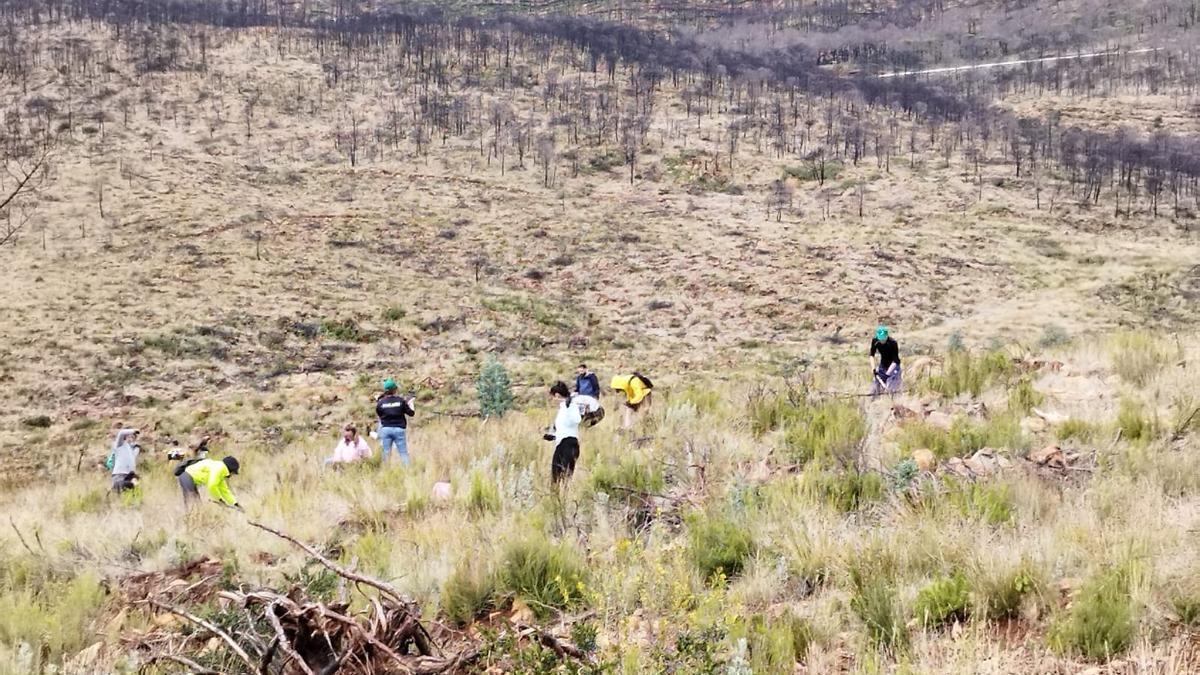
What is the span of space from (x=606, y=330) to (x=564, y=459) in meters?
26.4

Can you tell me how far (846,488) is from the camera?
4945 millimetres

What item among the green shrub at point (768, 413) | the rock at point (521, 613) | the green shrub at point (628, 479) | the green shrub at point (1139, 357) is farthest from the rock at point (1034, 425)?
the rock at point (521, 613)

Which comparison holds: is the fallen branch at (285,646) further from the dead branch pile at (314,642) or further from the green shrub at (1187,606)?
the green shrub at (1187,606)

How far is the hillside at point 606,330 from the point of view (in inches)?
136

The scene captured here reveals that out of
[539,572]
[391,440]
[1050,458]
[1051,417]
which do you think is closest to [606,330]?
[391,440]

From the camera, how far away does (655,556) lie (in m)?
3.76

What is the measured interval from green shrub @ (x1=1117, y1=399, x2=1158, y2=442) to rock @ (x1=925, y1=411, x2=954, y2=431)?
1220 millimetres

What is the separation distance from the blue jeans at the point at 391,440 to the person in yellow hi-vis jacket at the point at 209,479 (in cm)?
181

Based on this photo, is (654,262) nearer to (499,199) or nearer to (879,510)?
(499,199)

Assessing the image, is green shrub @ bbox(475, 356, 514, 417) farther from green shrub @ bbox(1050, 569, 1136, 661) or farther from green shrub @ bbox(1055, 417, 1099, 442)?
green shrub @ bbox(1050, 569, 1136, 661)

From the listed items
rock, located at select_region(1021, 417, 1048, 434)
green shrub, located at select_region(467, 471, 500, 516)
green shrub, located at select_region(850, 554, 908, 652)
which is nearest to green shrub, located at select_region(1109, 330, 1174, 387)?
rock, located at select_region(1021, 417, 1048, 434)

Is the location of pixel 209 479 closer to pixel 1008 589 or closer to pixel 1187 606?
pixel 1008 589

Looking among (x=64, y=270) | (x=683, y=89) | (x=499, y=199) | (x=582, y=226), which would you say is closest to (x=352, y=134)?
(x=499, y=199)

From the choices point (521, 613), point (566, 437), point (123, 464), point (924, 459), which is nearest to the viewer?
point (521, 613)
